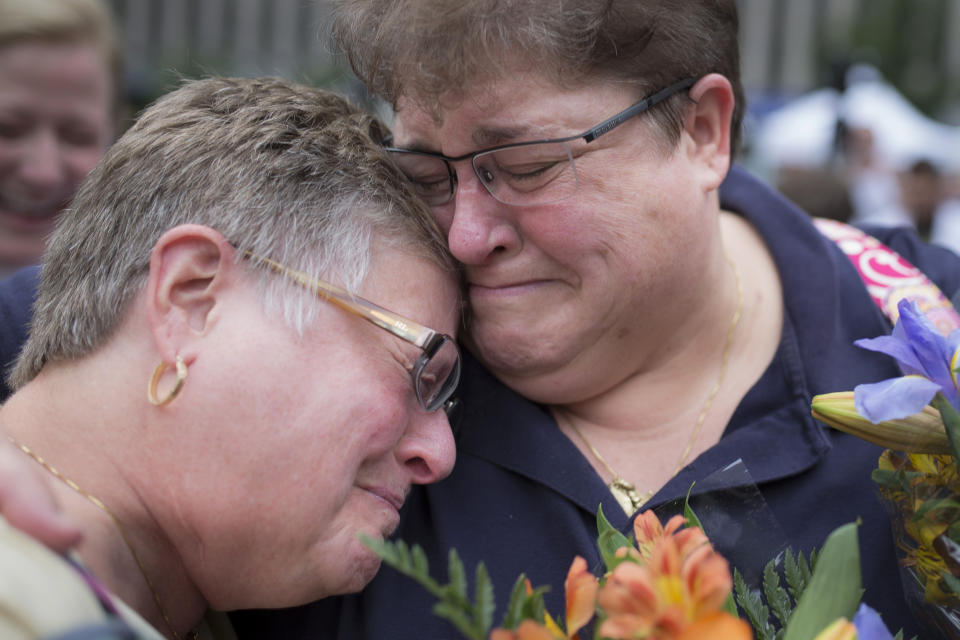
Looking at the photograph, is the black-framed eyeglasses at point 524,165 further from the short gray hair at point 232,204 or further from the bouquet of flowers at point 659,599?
the bouquet of flowers at point 659,599

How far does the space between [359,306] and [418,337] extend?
13 centimetres

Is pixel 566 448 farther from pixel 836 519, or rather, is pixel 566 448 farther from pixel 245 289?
pixel 245 289

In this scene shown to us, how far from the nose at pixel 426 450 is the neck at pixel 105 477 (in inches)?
18.5

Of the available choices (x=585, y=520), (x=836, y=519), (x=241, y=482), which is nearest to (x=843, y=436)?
(x=836, y=519)

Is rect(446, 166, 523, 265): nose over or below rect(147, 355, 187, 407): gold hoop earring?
over

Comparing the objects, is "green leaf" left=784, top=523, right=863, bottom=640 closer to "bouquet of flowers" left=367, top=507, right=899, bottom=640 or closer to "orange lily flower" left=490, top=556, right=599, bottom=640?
"bouquet of flowers" left=367, top=507, right=899, bottom=640

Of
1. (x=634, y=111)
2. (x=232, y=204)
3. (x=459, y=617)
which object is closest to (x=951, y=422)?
(x=459, y=617)

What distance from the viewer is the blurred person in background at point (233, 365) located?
1642mm

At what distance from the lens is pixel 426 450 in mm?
1886

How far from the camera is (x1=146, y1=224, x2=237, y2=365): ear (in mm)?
1650

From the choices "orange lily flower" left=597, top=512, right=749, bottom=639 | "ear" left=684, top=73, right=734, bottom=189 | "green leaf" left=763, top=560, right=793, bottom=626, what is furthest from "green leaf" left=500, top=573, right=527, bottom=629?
"ear" left=684, top=73, right=734, bottom=189

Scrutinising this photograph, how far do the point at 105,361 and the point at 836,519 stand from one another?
4.92ft

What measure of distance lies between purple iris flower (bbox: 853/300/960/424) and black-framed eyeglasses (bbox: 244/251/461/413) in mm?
756

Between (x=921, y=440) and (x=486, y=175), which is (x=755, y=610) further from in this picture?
(x=486, y=175)
